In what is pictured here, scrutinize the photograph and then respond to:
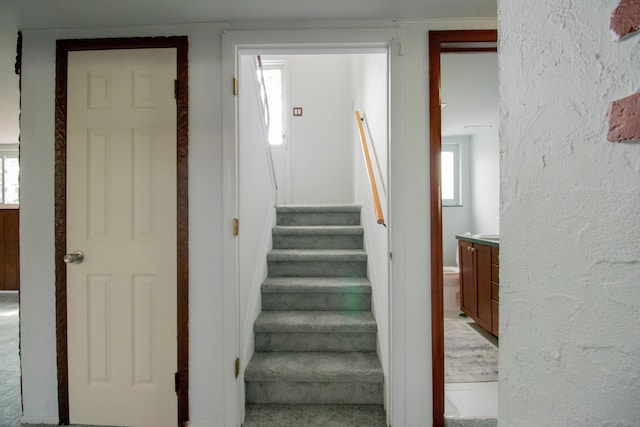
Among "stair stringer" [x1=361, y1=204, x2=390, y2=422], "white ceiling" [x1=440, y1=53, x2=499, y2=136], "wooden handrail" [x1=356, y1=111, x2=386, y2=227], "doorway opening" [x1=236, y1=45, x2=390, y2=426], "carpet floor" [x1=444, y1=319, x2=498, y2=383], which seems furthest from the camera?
"white ceiling" [x1=440, y1=53, x2=499, y2=136]

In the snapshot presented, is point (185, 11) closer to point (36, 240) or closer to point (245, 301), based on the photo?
point (36, 240)

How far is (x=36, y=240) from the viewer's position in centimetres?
181

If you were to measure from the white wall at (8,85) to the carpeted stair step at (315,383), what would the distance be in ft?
8.06

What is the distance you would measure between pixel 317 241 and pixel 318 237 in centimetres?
4

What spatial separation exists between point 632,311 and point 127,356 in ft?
6.98

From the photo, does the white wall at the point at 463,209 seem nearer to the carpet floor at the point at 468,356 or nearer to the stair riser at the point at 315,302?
the carpet floor at the point at 468,356

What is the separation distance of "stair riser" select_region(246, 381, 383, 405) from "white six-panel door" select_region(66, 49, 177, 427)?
0.50 metres

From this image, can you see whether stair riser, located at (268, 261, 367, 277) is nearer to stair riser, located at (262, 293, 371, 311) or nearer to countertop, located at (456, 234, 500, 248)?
stair riser, located at (262, 293, 371, 311)

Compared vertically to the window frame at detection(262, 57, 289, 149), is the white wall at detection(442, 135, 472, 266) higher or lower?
lower

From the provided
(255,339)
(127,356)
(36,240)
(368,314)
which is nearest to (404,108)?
(368,314)

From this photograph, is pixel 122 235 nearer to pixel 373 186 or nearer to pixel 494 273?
pixel 373 186

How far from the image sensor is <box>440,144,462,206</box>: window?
4836 millimetres

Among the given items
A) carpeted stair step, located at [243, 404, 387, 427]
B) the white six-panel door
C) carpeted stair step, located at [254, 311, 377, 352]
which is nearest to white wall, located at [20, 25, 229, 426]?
the white six-panel door

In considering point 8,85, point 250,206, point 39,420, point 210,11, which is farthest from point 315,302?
point 8,85
